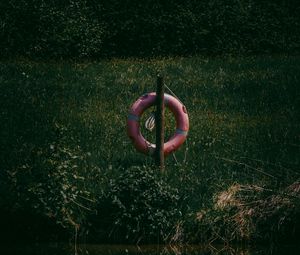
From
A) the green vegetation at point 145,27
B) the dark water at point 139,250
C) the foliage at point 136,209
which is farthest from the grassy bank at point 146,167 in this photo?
the green vegetation at point 145,27

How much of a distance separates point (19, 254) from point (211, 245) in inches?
79.1

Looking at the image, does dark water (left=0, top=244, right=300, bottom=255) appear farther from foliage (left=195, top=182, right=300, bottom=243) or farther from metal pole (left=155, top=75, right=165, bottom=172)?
metal pole (left=155, top=75, right=165, bottom=172)

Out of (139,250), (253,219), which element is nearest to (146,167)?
(139,250)

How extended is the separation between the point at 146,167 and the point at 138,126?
A: 44.4 inches

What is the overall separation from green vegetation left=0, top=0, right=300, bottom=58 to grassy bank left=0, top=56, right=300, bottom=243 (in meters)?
4.51

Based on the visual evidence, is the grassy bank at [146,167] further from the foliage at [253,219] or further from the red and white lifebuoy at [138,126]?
the red and white lifebuoy at [138,126]

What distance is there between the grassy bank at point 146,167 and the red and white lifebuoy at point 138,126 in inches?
7.9

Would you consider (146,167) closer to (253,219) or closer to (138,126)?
(138,126)

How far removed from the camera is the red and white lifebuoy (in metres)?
12.9

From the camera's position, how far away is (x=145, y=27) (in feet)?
75.9

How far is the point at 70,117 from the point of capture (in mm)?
15750

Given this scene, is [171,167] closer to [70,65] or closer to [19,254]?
[19,254]

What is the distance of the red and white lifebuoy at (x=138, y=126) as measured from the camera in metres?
12.9

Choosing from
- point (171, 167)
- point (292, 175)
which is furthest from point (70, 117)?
point (292, 175)
